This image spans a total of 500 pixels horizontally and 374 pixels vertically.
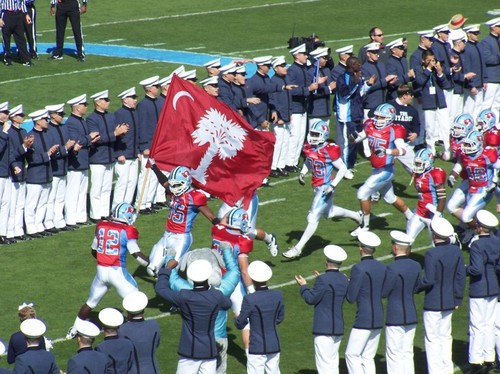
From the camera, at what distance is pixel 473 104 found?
24891 mm

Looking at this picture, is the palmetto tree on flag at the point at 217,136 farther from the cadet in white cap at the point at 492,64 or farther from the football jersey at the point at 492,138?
the cadet in white cap at the point at 492,64

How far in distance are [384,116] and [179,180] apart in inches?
175

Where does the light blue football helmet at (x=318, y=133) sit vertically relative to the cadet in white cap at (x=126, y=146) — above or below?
above

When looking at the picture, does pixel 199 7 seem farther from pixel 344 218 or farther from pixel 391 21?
pixel 344 218

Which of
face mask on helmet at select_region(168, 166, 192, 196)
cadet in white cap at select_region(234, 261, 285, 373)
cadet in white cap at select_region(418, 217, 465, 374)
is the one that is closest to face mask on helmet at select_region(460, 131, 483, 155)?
cadet in white cap at select_region(418, 217, 465, 374)

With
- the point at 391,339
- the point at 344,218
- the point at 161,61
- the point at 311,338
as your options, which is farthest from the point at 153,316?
the point at 161,61

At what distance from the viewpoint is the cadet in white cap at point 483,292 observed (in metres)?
14.8

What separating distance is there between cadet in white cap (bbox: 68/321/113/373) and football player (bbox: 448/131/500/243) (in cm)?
820

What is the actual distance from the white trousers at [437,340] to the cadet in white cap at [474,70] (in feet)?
34.6

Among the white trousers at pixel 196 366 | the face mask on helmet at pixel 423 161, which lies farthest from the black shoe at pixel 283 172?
the white trousers at pixel 196 366

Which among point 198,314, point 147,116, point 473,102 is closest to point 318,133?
point 147,116

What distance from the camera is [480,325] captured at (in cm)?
1503

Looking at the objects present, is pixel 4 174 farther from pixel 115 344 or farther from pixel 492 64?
pixel 492 64

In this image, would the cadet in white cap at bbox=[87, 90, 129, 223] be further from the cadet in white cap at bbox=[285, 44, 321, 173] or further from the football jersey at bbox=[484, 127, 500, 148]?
the football jersey at bbox=[484, 127, 500, 148]
